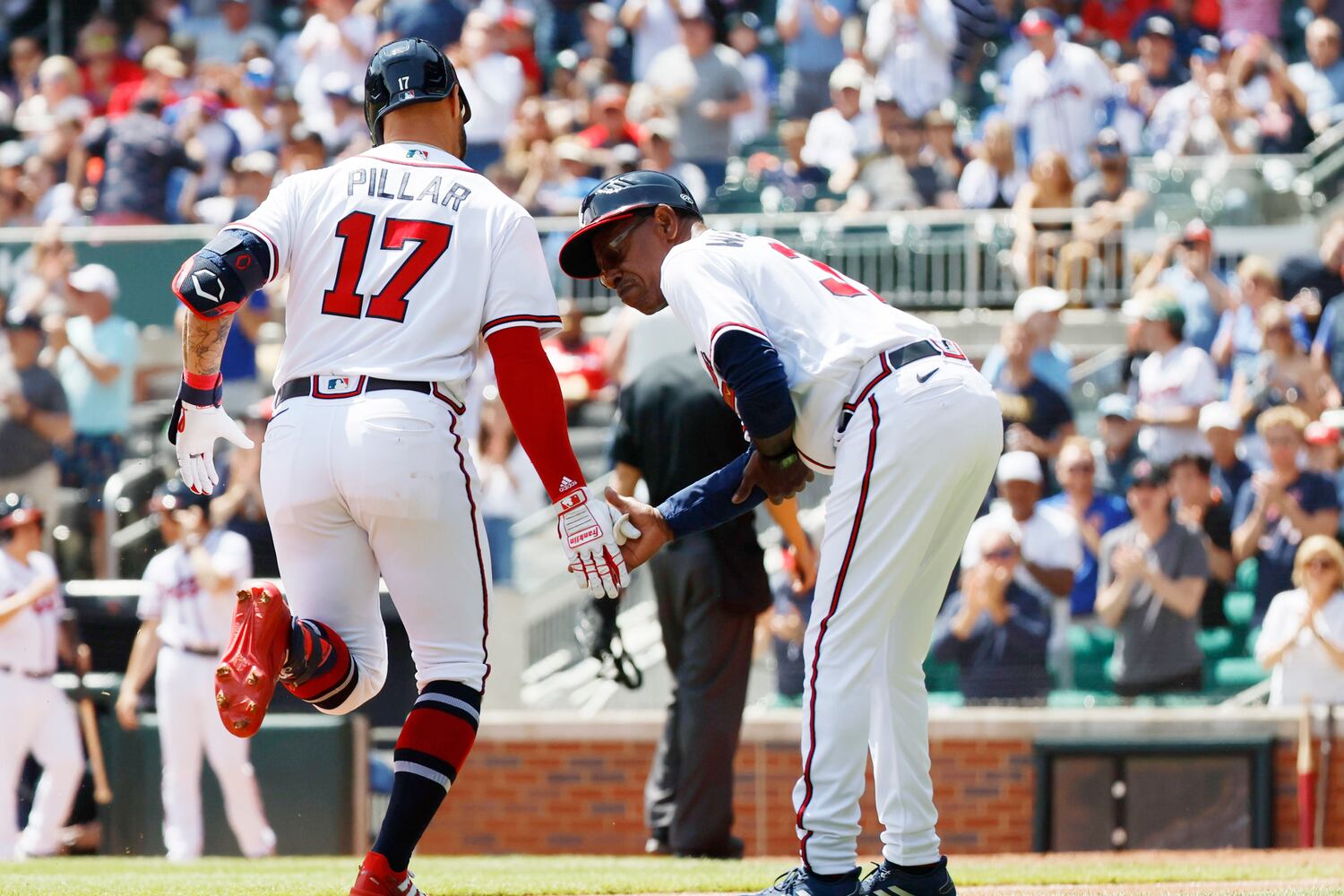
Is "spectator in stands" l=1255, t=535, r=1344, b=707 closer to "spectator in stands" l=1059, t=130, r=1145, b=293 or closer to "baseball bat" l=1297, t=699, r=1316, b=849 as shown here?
"baseball bat" l=1297, t=699, r=1316, b=849

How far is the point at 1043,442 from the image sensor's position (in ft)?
37.7

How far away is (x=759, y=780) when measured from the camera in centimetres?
1021

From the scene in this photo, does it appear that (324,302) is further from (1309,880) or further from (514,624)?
(514,624)

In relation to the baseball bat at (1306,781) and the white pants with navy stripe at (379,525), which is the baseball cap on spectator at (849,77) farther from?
the white pants with navy stripe at (379,525)

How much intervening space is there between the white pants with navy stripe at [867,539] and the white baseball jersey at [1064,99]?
32.4 feet

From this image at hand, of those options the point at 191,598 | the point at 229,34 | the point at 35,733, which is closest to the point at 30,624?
the point at 35,733

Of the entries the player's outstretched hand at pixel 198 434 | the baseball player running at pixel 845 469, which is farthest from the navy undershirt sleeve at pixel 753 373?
the player's outstretched hand at pixel 198 434

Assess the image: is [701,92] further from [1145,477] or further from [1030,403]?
[1145,477]

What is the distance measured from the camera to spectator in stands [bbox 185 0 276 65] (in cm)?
1856

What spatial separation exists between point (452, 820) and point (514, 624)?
1248 mm

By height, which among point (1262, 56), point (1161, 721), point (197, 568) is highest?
point (1262, 56)

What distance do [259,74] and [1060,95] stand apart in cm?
680

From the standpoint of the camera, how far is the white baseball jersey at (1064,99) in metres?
14.5

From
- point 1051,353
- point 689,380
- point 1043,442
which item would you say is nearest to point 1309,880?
point 689,380
